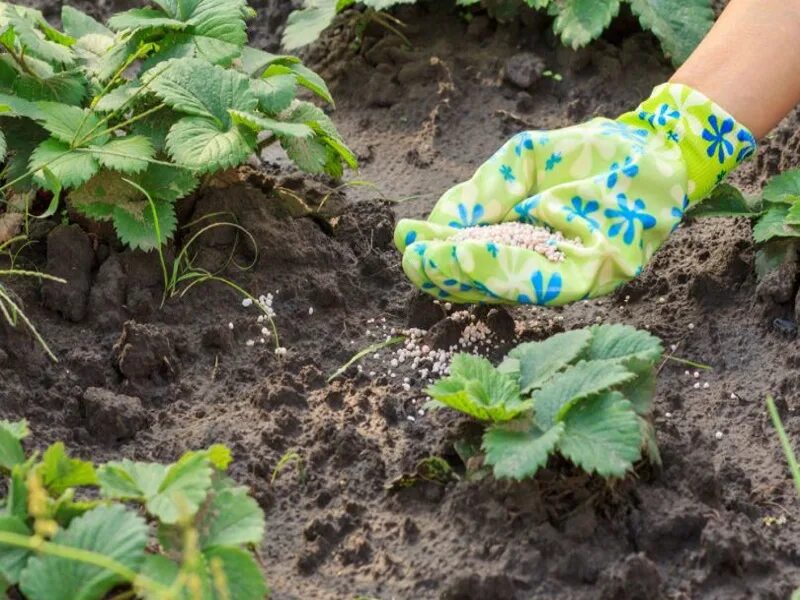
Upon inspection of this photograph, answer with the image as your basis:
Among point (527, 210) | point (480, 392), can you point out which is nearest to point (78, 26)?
point (527, 210)

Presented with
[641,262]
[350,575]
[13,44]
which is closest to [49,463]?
[350,575]

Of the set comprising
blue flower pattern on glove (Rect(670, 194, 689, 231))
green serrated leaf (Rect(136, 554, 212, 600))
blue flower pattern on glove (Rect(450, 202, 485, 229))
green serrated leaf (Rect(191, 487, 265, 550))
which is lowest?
green serrated leaf (Rect(136, 554, 212, 600))

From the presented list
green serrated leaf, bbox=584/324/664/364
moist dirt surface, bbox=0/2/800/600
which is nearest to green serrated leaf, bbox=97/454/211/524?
moist dirt surface, bbox=0/2/800/600

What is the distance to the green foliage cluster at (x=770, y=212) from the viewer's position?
2410 mm

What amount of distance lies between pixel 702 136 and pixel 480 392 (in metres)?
0.93

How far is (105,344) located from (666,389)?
3.59 feet

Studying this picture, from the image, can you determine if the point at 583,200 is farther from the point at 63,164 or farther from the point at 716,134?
the point at 63,164

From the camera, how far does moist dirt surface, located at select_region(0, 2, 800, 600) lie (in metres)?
1.84

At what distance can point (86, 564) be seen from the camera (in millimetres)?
1615

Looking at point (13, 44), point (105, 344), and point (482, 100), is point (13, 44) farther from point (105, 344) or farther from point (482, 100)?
point (482, 100)

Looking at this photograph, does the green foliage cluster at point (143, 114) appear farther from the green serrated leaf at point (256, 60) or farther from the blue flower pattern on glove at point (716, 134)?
the blue flower pattern on glove at point (716, 134)

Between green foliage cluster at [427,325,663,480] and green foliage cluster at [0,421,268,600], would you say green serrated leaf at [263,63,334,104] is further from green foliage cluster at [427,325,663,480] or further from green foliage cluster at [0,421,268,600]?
green foliage cluster at [0,421,268,600]

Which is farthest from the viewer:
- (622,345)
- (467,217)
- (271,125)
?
(467,217)

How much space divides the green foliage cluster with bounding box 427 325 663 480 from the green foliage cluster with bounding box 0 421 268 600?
390 mm
